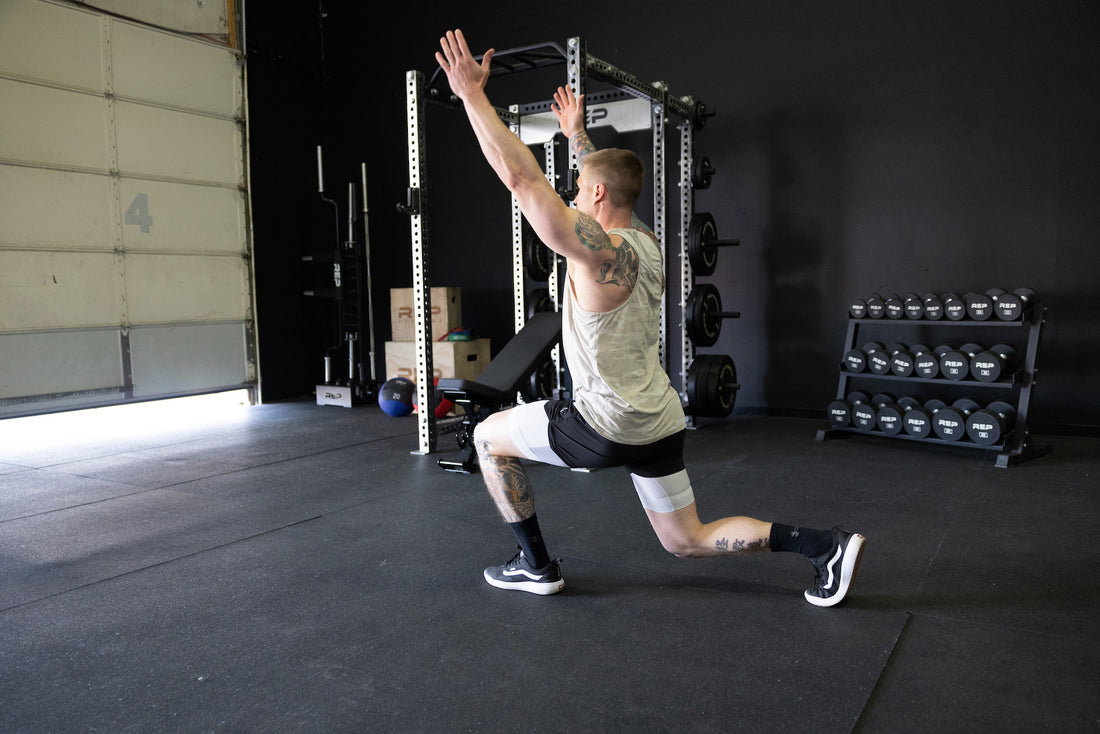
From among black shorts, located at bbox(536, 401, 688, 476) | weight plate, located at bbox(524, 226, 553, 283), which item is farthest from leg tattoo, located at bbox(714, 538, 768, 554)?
weight plate, located at bbox(524, 226, 553, 283)

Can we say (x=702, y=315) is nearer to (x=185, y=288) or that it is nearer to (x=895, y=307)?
(x=895, y=307)

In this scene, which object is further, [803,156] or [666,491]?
[803,156]

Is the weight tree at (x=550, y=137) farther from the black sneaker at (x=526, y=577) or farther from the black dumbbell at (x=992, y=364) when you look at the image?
the black sneaker at (x=526, y=577)

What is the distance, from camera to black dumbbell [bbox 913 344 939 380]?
4.18m

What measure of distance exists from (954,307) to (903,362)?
0.38 m

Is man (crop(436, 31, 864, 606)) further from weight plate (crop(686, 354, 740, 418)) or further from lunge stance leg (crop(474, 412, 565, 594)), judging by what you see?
weight plate (crop(686, 354, 740, 418))

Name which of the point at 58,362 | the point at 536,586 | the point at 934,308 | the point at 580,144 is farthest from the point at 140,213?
the point at 934,308

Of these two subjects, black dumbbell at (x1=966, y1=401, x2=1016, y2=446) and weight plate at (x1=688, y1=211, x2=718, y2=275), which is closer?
black dumbbell at (x1=966, y1=401, x2=1016, y2=446)

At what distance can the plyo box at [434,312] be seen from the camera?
20.2 feet

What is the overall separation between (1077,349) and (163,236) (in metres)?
6.14

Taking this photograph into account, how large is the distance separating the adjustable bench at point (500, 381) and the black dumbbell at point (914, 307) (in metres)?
1.93

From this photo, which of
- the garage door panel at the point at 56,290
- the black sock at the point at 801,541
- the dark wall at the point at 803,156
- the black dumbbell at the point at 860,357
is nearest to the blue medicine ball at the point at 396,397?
the dark wall at the point at 803,156

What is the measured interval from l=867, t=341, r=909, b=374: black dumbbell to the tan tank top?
2.75 meters

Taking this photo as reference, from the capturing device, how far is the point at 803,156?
204 inches
